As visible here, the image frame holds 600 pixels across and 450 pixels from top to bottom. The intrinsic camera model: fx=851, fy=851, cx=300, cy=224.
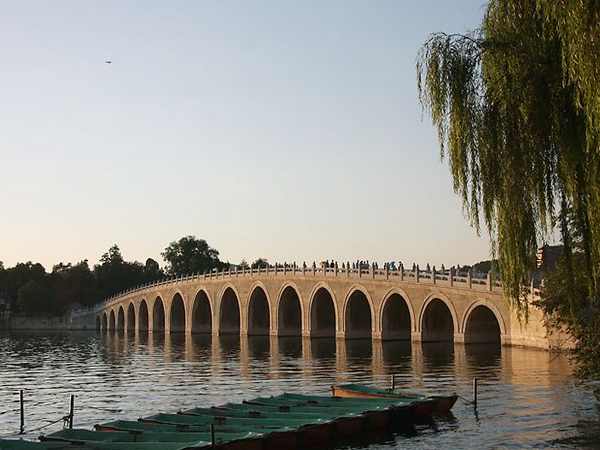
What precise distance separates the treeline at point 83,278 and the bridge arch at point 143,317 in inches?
1023

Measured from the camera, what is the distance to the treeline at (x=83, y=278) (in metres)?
128

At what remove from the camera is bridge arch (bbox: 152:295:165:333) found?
99375 mm

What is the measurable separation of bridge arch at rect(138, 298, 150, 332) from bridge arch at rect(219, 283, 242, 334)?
1008 inches

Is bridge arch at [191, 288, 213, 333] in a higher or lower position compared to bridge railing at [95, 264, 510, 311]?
lower

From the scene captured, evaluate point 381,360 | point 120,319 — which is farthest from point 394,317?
point 120,319

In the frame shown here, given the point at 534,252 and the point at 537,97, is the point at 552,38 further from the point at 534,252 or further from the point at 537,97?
the point at 534,252

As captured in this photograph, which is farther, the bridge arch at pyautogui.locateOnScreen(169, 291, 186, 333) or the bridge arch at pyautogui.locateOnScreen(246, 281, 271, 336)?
the bridge arch at pyautogui.locateOnScreen(169, 291, 186, 333)

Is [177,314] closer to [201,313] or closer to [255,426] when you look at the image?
[201,313]

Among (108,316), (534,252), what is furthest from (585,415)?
(108,316)

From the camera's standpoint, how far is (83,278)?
138 metres

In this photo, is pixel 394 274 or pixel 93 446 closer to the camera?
pixel 93 446

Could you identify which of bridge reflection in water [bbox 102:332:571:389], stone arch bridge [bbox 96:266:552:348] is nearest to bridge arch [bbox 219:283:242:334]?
stone arch bridge [bbox 96:266:552:348]

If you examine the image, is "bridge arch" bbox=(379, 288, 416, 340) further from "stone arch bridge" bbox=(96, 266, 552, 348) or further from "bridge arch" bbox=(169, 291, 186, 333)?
"bridge arch" bbox=(169, 291, 186, 333)

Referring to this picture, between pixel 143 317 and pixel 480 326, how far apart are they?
6804 cm
